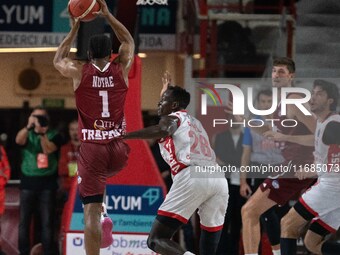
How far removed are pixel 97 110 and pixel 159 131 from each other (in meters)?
0.73

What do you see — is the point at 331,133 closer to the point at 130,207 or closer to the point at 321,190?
the point at 321,190

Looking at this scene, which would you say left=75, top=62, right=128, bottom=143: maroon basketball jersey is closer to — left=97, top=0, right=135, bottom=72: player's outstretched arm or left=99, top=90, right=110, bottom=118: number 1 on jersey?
left=99, top=90, right=110, bottom=118: number 1 on jersey

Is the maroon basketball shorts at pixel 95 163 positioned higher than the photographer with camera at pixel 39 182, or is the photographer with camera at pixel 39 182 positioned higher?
the maroon basketball shorts at pixel 95 163

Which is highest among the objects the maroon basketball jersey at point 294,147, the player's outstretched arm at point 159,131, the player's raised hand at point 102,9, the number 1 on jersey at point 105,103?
the player's raised hand at point 102,9

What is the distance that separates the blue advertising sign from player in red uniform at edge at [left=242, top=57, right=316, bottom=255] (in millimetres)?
919

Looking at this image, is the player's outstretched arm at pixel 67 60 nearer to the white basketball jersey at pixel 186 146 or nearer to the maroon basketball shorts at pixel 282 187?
the white basketball jersey at pixel 186 146

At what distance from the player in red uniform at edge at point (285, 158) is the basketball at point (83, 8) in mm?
1988

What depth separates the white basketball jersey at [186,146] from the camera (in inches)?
516

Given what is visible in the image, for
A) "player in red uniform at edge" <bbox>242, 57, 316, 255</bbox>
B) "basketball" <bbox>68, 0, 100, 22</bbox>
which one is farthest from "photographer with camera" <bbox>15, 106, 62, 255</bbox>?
"basketball" <bbox>68, 0, 100, 22</bbox>

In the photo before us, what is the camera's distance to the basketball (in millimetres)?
13023

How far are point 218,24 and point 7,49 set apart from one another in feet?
9.58

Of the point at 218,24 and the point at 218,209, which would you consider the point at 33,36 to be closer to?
the point at 218,24

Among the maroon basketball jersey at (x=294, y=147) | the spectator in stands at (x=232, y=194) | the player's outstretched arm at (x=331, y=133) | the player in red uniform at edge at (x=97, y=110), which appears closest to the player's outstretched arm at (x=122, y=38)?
the player in red uniform at edge at (x=97, y=110)

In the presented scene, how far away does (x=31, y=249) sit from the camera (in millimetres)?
16266
